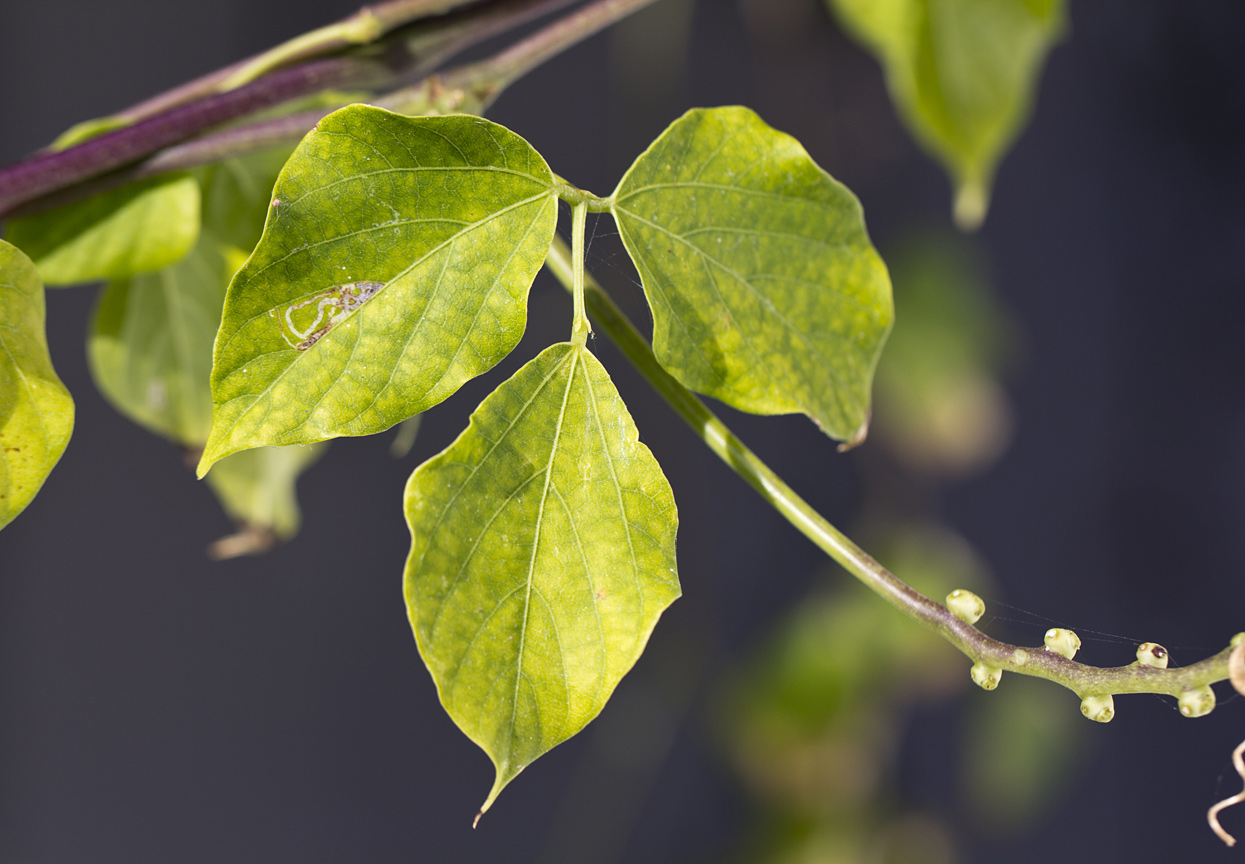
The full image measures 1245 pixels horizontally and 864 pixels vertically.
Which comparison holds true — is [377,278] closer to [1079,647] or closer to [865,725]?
[1079,647]

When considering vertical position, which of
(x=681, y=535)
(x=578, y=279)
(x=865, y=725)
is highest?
(x=578, y=279)

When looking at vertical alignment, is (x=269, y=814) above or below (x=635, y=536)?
below

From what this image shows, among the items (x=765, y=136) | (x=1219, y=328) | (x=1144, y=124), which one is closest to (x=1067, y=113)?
(x=1144, y=124)

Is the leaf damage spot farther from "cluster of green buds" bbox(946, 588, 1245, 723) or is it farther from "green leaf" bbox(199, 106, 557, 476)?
"cluster of green buds" bbox(946, 588, 1245, 723)

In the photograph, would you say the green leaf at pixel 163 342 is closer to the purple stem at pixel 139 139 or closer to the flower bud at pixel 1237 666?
the purple stem at pixel 139 139

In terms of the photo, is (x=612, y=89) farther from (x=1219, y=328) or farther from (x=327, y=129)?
(x=327, y=129)

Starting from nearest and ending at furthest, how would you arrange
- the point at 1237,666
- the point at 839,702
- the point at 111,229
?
the point at 1237,666, the point at 111,229, the point at 839,702

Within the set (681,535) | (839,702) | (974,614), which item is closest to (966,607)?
(974,614)

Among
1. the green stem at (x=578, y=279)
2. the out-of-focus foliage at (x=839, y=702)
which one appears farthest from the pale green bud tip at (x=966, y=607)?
the out-of-focus foliage at (x=839, y=702)
